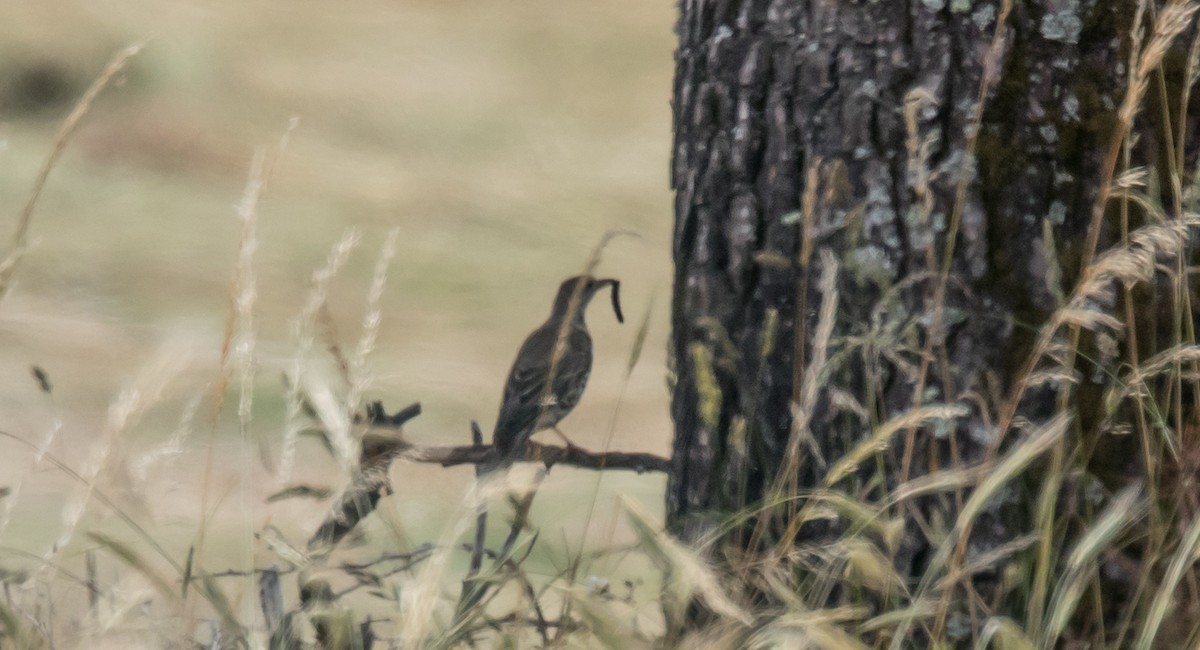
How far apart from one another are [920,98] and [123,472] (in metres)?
1.21

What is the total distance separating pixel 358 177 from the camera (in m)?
13.2

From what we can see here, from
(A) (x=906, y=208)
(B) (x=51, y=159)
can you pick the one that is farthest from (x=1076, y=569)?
(B) (x=51, y=159)

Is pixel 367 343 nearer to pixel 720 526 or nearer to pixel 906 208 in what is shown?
pixel 720 526

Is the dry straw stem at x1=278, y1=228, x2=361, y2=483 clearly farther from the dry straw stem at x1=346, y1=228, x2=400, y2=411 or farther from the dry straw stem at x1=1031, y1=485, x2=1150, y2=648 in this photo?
the dry straw stem at x1=1031, y1=485, x2=1150, y2=648

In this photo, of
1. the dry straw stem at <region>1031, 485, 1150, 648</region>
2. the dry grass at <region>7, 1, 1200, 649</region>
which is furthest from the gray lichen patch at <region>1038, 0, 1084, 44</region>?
the dry straw stem at <region>1031, 485, 1150, 648</region>

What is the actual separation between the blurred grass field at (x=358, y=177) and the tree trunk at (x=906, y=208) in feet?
19.8

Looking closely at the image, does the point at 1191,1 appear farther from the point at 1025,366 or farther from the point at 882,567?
the point at 882,567

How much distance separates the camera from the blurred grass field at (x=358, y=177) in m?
9.90

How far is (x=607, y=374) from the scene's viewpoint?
31.9 feet

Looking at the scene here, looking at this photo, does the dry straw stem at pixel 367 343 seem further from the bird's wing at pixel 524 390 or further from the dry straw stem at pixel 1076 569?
the bird's wing at pixel 524 390

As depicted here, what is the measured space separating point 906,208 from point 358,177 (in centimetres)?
1149

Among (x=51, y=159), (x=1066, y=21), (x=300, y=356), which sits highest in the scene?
(x=1066, y=21)

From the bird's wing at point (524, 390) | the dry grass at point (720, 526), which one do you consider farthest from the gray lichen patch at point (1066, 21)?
the bird's wing at point (524, 390)

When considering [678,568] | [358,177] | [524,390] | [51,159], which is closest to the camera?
[678,568]
